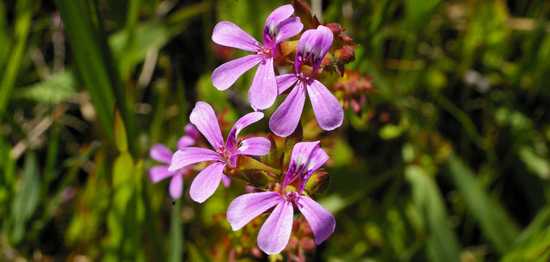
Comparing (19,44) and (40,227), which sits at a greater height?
(19,44)

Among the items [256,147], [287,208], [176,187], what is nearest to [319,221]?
[287,208]

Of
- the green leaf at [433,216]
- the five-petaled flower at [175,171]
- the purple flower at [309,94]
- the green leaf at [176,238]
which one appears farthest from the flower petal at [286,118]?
the green leaf at [433,216]

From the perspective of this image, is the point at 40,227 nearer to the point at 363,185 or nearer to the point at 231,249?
the point at 231,249

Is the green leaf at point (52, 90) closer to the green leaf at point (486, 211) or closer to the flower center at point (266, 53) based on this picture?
the flower center at point (266, 53)

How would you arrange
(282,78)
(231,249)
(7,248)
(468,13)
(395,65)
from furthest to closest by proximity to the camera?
(468,13) < (395,65) < (7,248) < (231,249) < (282,78)

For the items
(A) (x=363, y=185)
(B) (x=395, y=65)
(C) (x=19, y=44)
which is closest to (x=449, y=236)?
(A) (x=363, y=185)

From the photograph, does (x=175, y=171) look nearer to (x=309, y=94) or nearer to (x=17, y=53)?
(x=309, y=94)

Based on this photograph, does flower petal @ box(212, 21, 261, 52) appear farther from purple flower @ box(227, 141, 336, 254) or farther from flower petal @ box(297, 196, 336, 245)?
flower petal @ box(297, 196, 336, 245)
